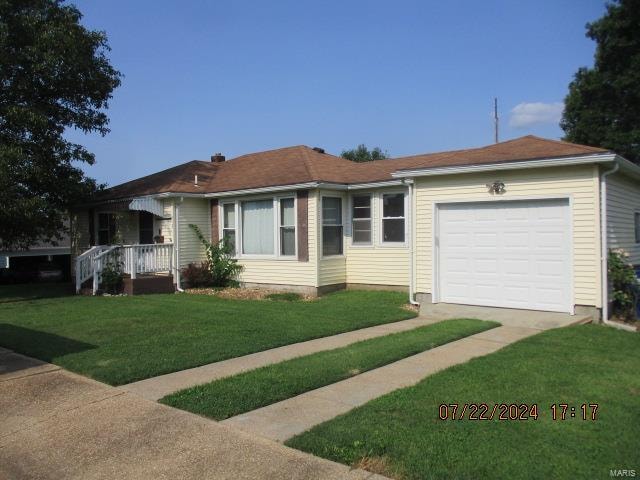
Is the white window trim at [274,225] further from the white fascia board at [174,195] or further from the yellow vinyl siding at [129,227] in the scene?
the yellow vinyl siding at [129,227]

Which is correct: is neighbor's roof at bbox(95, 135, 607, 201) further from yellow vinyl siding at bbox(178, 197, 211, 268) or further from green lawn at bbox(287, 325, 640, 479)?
green lawn at bbox(287, 325, 640, 479)

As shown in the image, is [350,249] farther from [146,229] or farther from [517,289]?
[146,229]

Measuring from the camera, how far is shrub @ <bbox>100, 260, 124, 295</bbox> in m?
15.5

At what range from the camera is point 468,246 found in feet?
37.0

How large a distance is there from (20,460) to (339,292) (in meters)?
11.1

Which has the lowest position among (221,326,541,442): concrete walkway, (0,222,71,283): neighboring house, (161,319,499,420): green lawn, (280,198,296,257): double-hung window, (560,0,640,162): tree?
(221,326,541,442): concrete walkway

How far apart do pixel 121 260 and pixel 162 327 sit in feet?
23.9

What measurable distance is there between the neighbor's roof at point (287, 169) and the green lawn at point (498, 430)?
5691mm

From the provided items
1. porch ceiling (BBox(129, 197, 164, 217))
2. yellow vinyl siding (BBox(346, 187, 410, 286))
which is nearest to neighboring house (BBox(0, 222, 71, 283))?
porch ceiling (BBox(129, 197, 164, 217))

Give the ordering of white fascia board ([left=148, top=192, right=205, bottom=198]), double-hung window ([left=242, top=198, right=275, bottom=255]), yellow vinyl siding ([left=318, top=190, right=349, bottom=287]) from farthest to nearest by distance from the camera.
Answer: white fascia board ([left=148, top=192, right=205, bottom=198]), double-hung window ([left=242, top=198, right=275, bottom=255]), yellow vinyl siding ([left=318, top=190, right=349, bottom=287])

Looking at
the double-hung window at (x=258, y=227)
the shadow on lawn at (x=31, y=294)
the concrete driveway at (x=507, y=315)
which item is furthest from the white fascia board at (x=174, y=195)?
the concrete driveway at (x=507, y=315)

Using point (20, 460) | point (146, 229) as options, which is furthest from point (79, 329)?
point (146, 229)

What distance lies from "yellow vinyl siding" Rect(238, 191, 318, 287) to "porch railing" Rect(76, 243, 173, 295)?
257 centimetres

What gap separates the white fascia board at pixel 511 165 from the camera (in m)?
9.38
